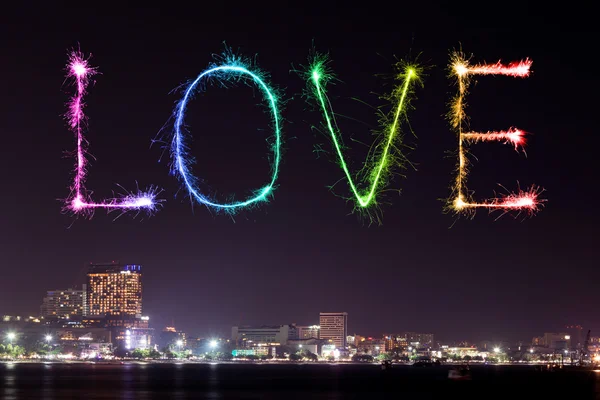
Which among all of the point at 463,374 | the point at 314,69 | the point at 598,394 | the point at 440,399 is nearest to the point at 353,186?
the point at 314,69

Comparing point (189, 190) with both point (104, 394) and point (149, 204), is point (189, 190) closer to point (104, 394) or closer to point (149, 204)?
point (149, 204)

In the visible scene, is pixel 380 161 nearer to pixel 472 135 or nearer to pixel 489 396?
pixel 472 135

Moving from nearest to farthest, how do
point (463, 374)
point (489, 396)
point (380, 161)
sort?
point (380, 161) → point (489, 396) → point (463, 374)

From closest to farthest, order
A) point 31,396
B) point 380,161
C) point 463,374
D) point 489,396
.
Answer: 1. point 380,161
2. point 31,396
3. point 489,396
4. point 463,374

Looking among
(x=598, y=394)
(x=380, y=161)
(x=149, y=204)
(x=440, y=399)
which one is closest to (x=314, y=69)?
(x=380, y=161)

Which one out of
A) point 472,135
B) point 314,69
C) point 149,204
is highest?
point 314,69

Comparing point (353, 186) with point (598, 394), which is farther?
point (598, 394)

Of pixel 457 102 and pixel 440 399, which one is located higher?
pixel 457 102

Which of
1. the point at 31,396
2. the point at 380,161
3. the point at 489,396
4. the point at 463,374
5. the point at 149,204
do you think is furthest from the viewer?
the point at 463,374

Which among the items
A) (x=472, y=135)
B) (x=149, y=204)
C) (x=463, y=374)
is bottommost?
(x=463, y=374)

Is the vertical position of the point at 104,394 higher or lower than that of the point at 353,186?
lower
